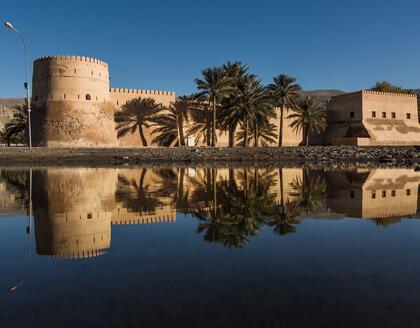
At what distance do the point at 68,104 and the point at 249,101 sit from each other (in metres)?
14.6

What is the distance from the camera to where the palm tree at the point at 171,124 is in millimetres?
33906

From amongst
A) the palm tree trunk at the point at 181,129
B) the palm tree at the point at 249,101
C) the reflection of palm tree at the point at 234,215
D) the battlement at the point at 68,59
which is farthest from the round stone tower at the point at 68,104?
the reflection of palm tree at the point at 234,215

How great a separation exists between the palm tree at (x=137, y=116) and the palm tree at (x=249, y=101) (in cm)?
720

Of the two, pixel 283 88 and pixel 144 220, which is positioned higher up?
pixel 283 88

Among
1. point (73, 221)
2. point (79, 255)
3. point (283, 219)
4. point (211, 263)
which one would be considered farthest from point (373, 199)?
point (79, 255)

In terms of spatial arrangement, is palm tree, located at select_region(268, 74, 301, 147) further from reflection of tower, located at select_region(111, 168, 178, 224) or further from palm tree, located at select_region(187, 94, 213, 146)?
reflection of tower, located at select_region(111, 168, 178, 224)

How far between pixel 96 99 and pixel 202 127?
9852mm

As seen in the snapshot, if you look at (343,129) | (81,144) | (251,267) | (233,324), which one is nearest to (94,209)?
(251,267)

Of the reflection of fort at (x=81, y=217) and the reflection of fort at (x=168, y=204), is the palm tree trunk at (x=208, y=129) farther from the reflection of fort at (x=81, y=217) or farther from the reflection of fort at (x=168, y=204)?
the reflection of fort at (x=81, y=217)

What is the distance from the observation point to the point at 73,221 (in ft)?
20.5

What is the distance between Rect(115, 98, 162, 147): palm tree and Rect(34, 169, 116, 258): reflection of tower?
22.8 m

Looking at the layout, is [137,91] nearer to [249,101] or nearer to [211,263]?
[249,101]

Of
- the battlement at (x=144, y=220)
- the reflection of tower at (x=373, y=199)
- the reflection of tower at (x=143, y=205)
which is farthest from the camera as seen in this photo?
the reflection of tower at (x=373, y=199)
